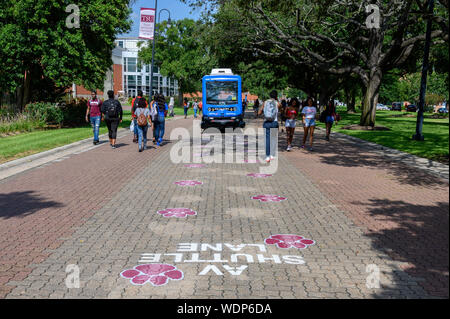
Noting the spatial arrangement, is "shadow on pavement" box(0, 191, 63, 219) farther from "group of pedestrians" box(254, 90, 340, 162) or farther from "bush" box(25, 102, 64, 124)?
"bush" box(25, 102, 64, 124)

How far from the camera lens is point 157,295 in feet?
12.1

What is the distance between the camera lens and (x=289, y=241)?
524 cm

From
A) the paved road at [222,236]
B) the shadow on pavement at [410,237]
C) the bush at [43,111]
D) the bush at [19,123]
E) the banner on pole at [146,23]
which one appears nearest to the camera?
the paved road at [222,236]

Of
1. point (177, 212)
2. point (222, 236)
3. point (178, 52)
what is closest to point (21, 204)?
point (177, 212)

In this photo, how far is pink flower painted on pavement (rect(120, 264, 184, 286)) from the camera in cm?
399

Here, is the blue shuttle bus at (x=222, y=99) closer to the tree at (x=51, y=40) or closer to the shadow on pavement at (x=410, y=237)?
the tree at (x=51, y=40)

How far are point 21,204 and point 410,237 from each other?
6.03m

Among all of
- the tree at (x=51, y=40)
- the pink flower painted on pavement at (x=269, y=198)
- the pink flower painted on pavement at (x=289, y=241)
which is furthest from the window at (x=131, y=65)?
the pink flower painted on pavement at (x=289, y=241)

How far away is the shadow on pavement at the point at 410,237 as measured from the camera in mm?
3975

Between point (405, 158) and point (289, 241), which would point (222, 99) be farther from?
point (289, 241)

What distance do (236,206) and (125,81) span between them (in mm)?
94141

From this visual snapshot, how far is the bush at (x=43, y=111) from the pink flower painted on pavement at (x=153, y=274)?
19.8 m

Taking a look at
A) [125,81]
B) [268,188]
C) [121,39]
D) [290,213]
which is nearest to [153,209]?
[290,213]

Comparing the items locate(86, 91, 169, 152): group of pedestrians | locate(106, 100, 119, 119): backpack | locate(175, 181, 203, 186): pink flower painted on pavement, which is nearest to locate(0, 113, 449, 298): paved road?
locate(175, 181, 203, 186): pink flower painted on pavement
